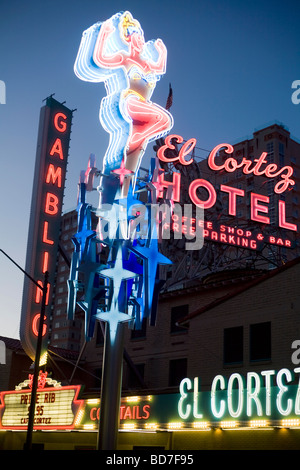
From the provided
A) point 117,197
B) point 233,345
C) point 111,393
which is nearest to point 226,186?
point 233,345

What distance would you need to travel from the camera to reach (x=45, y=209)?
29859 millimetres

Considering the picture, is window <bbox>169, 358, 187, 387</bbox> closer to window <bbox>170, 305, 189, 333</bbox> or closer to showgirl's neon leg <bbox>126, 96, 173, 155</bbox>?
window <bbox>170, 305, 189, 333</bbox>

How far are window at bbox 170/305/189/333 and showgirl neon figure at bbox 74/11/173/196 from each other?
11.9 metres

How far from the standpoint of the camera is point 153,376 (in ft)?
119

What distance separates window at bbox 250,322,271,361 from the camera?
1055 inches

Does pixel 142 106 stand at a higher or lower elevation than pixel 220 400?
higher

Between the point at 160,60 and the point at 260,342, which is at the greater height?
the point at 160,60

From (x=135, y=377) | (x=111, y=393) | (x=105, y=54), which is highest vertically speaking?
(x=105, y=54)

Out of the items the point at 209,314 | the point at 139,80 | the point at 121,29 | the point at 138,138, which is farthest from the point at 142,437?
the point at 121,29

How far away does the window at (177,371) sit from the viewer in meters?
34.7

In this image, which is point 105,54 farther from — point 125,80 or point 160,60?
point 160,60

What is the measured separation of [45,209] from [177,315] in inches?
418

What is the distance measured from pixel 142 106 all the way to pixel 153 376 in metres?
16.2

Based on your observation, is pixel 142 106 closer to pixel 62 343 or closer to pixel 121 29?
pixel 121 29
